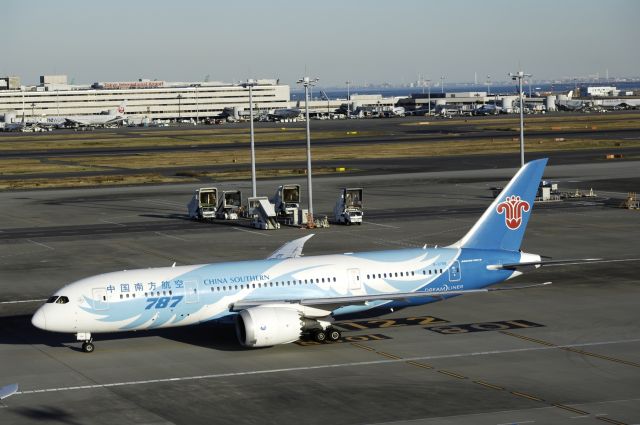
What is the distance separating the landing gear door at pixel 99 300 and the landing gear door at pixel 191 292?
138 inches

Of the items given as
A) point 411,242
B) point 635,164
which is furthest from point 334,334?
point 635,164

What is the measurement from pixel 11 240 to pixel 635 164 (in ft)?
281

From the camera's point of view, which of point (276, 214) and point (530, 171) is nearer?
point (530, 171)

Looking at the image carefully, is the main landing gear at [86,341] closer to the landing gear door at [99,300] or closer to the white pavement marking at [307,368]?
the landing gear door at [99,300]

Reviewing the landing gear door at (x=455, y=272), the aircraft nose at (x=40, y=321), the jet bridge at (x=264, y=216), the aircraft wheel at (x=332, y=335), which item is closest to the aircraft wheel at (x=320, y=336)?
the aircraft wheel at (x=332, y=335)

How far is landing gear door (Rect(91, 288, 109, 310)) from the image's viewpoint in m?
45.5

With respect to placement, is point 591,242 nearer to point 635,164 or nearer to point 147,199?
point 147,199

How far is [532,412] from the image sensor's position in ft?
119

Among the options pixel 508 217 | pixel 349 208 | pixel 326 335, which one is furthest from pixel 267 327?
pixel 349 208

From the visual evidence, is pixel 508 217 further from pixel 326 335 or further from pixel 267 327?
pixel 267 327

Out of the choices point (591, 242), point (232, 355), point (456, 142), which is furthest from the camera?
point (456, 142)

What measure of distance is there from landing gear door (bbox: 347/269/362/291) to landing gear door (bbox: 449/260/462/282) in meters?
4.64

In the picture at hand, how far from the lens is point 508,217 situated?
52375mm

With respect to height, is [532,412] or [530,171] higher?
[530,171]
